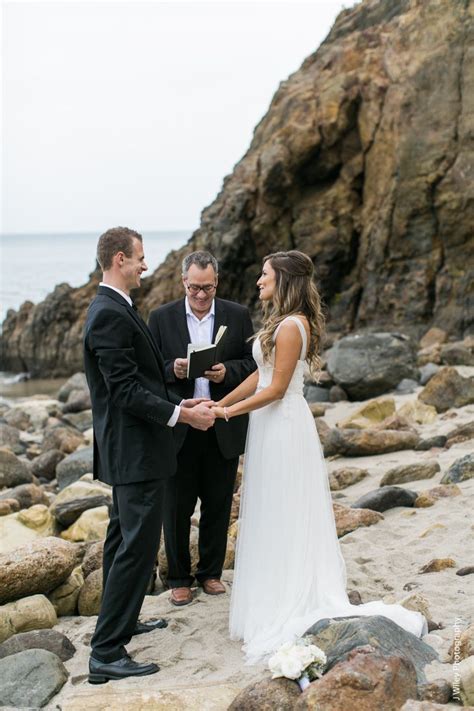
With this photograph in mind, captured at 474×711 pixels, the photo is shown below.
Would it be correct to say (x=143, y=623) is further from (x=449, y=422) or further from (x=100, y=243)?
(x=449, y=422)

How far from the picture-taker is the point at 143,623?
222 inches

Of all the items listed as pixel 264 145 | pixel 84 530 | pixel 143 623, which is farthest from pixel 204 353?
pixel 264 145

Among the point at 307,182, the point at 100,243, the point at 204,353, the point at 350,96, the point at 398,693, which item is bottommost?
the point at 398,693

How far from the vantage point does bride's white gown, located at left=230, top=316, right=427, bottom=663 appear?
17.0ft

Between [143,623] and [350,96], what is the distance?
17950 mm

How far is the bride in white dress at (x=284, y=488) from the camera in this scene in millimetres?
5223

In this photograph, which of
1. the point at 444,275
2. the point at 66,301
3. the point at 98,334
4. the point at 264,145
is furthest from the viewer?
the point at 66,301

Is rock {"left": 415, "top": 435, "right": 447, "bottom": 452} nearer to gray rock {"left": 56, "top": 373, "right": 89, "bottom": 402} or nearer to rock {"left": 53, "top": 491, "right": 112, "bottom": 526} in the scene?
rock {"left": 53, "top": 491, "right": 112, "bottom": 526}

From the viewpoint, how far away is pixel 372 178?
21078 mm

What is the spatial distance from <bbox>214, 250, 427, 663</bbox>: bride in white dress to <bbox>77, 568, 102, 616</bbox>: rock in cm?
134

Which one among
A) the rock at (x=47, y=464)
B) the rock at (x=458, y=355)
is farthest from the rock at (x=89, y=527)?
the rock at (x=458, y=355)

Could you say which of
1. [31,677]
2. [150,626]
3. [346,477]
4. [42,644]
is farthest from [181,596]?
[346,477]

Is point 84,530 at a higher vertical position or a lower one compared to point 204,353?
lower

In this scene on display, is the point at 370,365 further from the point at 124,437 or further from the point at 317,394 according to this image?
the point at 124,437
